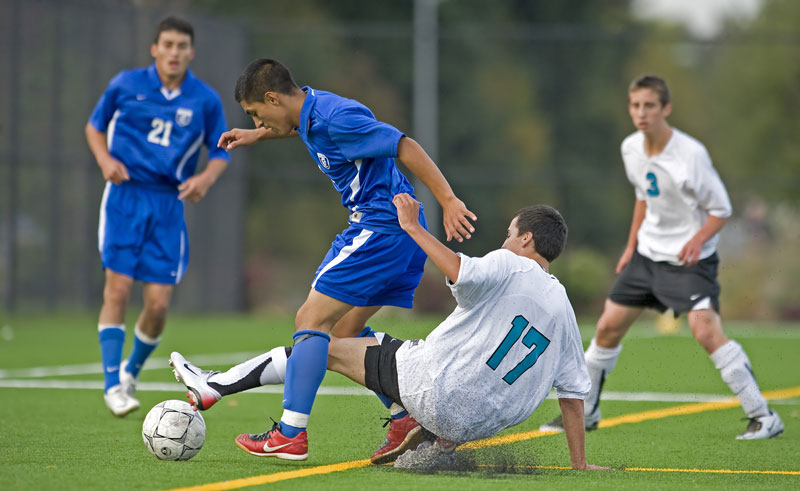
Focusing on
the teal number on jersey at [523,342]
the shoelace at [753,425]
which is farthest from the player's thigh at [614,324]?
the teal number on jersey at [523,342]

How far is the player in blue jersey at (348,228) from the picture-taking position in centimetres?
527

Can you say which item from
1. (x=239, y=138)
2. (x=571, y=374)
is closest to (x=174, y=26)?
(x=239, y=138)

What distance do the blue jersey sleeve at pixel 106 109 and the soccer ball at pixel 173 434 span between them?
2.84 metres

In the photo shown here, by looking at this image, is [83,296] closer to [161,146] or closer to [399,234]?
[161,146]

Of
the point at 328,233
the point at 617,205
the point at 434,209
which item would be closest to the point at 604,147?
the point at 617,205

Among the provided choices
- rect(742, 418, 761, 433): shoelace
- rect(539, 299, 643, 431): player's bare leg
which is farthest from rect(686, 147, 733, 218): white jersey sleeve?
rect(742, 418, 761, 433): shoelace

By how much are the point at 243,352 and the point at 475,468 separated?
7452 millimetres

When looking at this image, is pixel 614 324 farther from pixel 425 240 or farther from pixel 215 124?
pixel 215 124

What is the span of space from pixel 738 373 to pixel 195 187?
3546 millimetres

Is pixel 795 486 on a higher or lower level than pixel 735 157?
lower

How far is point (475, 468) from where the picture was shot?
17.8ft

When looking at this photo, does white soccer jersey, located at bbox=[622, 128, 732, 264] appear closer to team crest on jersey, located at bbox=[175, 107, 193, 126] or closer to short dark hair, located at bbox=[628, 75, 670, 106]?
short dark hair, located at bbox=[628, 75, 670, 106]

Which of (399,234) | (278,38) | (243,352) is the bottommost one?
(243,352)

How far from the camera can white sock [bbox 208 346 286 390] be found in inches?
216
